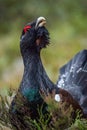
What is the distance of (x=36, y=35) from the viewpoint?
18.1 ft

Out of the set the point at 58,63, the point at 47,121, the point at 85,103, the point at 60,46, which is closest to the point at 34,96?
the point at 47,121

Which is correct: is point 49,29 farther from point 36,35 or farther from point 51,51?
point 36,35

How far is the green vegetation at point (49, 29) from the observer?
11.0m

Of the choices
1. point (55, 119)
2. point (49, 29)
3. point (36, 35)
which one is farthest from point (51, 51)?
point (55, 119)

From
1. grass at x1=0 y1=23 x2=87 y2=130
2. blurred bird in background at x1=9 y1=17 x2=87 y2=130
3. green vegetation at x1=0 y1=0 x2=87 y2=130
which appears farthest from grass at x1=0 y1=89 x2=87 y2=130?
green vegetation at x1=0 y1=0 x2=87 y2=130

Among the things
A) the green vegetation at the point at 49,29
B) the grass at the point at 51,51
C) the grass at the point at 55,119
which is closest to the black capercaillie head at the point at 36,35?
the grass at the point at 55,119

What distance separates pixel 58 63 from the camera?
1094cm

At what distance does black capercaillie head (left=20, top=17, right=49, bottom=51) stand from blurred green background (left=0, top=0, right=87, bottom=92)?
4.77m

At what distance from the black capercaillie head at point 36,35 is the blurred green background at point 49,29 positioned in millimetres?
4769

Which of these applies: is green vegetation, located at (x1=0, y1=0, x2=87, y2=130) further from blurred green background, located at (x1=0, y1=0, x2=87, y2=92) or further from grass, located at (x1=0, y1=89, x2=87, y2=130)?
grass, located at (x1=0, y1=89, x2=87, y2=130)

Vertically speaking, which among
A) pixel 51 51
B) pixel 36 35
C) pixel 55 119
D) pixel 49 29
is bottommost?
pixel 55 119

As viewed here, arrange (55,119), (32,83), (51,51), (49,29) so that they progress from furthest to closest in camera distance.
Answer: (49,29), (51,51), (32,83), (55,119)

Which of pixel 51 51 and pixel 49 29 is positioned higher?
pixel 49 29

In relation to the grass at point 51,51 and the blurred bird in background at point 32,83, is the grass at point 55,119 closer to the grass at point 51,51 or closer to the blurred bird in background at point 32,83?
the blurred bird in background at point 32,83
